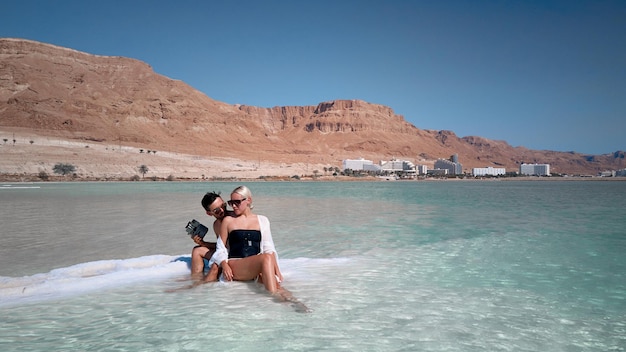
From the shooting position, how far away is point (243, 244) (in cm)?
593

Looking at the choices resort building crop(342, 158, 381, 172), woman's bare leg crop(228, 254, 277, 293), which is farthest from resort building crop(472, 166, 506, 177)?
woman's bare leg crop(228, 254, 277, 293)

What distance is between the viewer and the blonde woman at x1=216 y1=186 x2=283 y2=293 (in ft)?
18.8

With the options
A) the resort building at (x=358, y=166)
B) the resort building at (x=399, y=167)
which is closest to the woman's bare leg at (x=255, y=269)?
the resort building at (x=358, y=166)

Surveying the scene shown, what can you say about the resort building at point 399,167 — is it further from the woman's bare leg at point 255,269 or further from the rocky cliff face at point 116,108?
the woman's bare leg at point 255,269

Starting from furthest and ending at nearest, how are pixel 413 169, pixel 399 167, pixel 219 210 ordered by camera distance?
pixel 399 167
pixel 413 169
pixel 219 210

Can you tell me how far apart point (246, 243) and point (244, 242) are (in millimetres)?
29

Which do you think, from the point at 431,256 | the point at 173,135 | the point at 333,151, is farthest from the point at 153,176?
the point at 333,151

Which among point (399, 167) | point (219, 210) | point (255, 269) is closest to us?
point (255, 269)

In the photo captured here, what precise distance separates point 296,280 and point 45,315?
10.3ft

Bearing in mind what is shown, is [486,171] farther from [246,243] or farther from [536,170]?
[246,243]

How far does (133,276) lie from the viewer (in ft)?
21.7

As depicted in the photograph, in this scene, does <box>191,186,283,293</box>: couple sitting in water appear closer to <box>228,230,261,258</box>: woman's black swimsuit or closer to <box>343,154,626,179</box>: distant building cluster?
<box>228,230,261,258</box>: woman's black swimsuit

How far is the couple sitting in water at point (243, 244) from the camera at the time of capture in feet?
18.8

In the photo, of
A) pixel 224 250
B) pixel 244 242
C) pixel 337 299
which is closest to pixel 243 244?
pixel 244 242
